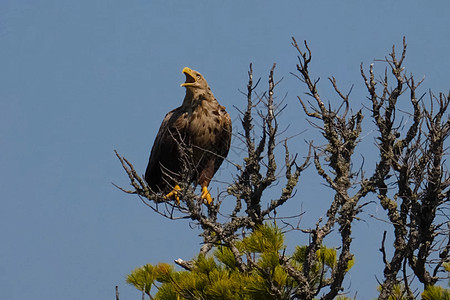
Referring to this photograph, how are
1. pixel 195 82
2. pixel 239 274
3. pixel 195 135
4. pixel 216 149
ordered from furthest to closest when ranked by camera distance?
pixel 195 82
pixel 216 149
pixel 195 135
pixel 239 274

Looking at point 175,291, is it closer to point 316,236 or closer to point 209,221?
point 209,221

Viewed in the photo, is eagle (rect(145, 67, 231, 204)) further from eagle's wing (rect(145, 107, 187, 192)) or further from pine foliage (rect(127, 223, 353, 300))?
pine foliage (rect(127, 223, 353, 300))

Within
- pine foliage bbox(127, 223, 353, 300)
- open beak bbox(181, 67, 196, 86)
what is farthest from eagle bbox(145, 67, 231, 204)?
pine foliage bbox(127, 223, 353, 300)

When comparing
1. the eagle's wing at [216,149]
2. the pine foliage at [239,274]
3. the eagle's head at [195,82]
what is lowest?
the pine foliage at [239,274]

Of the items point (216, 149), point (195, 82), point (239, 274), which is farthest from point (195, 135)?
point (239, 274)

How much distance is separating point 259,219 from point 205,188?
1.64 meters

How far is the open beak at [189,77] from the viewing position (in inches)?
410

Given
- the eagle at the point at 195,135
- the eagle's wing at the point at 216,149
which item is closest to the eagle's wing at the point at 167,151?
the eagle at the point at 195,135

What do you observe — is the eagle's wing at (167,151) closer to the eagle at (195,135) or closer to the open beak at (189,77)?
the eagle at (195,135)

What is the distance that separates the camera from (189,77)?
10.5 meters

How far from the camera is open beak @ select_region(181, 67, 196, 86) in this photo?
10.4 meters

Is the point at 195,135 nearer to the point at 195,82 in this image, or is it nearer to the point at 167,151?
the point at 167,151

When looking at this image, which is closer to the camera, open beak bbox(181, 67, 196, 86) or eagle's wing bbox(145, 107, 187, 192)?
eagle's wing bbox(145, 107, 187, 192)

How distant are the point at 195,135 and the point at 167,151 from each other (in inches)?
14.7
